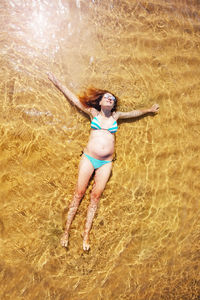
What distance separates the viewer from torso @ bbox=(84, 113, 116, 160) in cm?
337

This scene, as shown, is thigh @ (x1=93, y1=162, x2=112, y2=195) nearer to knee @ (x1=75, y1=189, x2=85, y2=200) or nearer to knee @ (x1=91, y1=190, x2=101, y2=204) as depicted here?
knee @ (x1=91, y1=190, x2=101, y2=204)

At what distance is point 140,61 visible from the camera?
3.77 metres

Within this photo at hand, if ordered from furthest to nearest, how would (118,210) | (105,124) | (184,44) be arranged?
(184,44) < (118,210) < (105,124)

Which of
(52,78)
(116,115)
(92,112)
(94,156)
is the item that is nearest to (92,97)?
(92,112)

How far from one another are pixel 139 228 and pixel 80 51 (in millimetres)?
2756

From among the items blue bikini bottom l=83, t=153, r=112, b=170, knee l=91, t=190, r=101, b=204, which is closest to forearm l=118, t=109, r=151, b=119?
blue bikini bottom l=83, t=153, r=112, b=170

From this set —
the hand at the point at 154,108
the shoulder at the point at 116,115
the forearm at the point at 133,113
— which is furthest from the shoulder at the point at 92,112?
the hand at the point at 154,108

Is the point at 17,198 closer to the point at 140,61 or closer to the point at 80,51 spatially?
the point at 80,51

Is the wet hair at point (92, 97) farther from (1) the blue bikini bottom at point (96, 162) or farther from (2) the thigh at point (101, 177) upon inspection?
(2) the thigh at point (101, 177)

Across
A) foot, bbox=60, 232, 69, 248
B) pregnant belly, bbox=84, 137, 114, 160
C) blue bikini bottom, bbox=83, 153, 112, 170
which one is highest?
pregnant belly, bbox=84, 137, 114, 160

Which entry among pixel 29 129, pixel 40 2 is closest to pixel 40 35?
pixel 40 2

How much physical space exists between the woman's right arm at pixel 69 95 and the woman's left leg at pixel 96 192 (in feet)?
2.61

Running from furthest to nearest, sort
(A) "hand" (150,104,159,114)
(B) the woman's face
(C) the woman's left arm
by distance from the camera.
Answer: (A) "hand" (150,104,159,114) < (C) the woman's left arm < (B) the woman's face

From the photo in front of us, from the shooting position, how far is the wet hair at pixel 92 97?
350 cm
